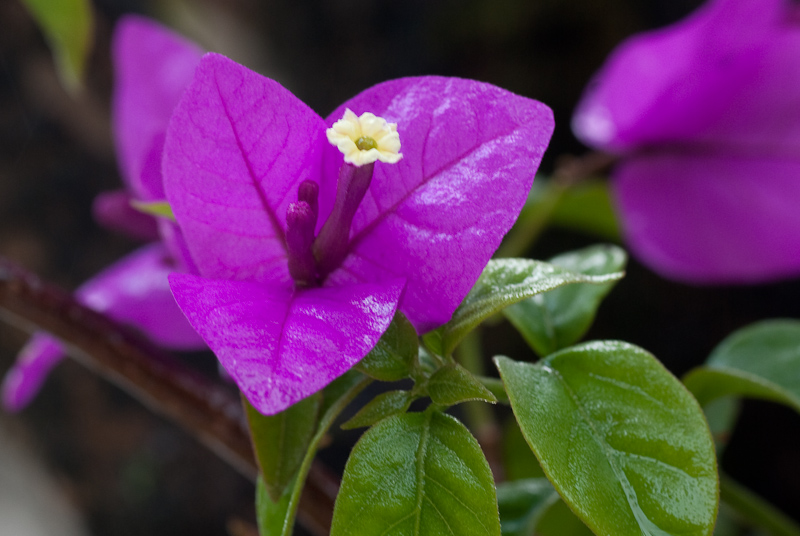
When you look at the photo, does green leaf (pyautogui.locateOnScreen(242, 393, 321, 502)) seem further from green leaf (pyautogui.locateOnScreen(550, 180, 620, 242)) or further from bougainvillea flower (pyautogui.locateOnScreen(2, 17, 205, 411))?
green leaf (pyautogui.locateOnScreen(550, 180, 620, 242))

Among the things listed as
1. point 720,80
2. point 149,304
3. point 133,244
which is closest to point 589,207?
point 720,80

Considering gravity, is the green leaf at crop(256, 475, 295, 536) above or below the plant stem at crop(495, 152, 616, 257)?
above

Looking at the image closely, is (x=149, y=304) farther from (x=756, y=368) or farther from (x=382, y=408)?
(x=756, y=368)

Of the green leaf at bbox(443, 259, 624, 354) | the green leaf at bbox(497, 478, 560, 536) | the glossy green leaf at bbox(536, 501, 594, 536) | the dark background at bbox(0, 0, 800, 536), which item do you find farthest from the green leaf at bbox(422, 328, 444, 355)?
the dark background at bbox(0, 0, 800, 536)

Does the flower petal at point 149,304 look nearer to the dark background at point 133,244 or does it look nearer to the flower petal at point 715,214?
the flower petal at point 715,214

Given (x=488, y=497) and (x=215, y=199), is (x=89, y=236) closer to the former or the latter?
(x=215, y=199)

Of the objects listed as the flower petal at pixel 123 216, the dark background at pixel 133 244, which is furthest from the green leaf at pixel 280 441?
the dark background at pixel 133 244
